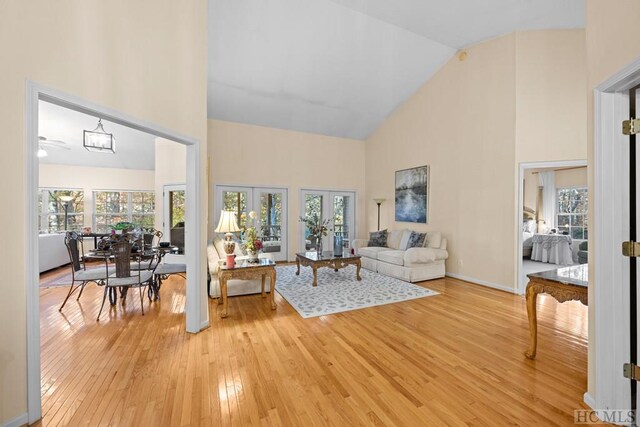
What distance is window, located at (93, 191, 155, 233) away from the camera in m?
7.84

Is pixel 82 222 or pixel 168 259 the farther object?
pixel 82 222

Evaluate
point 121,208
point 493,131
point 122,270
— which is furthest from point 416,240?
point 121,208

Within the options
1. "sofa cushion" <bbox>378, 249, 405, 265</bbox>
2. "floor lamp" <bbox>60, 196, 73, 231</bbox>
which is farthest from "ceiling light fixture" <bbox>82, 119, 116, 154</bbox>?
"sofa cushion" <bbox>378, 249, 405, 265</bbox>

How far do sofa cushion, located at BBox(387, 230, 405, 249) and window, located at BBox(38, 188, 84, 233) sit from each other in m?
→ 8.65

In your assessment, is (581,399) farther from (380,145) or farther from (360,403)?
(380,145)

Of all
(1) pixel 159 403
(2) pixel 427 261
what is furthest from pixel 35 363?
(2) pixel 427 261

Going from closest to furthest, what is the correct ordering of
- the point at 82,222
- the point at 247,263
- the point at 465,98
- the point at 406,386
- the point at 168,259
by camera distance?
the point at 406,386, the point at 247,263, the point at 465,98, the point at 168,259, the point at 82,222

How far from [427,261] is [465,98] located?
3.37m

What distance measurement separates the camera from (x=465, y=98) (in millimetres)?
5273

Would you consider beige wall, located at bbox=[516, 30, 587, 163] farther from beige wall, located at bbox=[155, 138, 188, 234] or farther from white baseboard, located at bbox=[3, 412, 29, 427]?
beige wall, located at bbox=[155, 138, 188, 234]

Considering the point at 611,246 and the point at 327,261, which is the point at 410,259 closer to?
the point at 327,261

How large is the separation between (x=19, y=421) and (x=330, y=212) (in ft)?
21.9

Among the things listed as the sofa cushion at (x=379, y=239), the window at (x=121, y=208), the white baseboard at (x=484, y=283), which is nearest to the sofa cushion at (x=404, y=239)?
the sofa cushion at (x=379, y=239)

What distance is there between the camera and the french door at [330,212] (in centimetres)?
743
